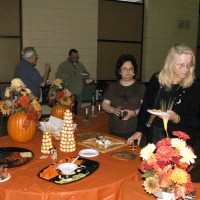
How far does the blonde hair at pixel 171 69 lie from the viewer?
225 cm

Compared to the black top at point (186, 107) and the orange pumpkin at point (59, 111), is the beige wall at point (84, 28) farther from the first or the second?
the black top at point (186, 107)

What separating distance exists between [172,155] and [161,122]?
109 cm

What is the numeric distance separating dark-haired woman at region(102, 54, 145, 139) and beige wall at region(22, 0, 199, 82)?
12.2 feet

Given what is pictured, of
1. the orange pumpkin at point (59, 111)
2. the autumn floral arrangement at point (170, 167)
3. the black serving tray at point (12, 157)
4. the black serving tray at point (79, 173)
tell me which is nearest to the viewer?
the autumn floral arrangement at point (170, 167)

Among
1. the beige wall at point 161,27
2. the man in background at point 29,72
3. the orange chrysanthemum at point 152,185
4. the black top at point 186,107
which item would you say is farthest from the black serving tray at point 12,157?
the beige wall at point 161,27

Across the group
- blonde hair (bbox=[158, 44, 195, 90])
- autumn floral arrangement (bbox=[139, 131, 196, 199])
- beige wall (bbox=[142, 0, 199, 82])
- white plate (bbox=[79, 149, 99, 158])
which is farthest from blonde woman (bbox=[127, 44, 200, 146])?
beige wall (bbox=[142, 0, 199, 82])

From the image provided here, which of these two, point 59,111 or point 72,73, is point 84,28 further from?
point 59,111

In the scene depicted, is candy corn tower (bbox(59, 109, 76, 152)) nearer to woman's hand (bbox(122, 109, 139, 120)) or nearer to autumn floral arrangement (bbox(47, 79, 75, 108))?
woman's hand (bbox(122, 109, 139, 120))

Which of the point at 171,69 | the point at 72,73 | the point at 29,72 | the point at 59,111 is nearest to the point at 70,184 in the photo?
the point at 171,69

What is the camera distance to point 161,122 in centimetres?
244

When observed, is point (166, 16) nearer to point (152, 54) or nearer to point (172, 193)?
point (152, 54)

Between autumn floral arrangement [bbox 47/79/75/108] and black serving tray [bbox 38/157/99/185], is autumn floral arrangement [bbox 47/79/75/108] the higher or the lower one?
the higher one

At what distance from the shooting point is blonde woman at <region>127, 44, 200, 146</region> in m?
2.25

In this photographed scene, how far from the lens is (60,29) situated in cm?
654
